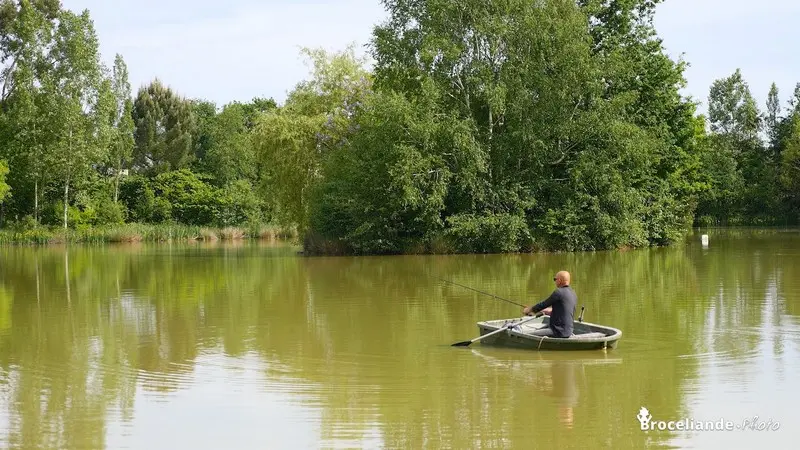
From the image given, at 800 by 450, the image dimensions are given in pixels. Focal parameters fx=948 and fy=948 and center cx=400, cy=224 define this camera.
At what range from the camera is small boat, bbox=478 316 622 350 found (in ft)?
43.8

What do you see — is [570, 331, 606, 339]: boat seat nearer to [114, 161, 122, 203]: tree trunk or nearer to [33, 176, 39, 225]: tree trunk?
[33, 176, 39, 225]: tree trunk

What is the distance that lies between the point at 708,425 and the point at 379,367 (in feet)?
15.8

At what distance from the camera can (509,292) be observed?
74.8ft

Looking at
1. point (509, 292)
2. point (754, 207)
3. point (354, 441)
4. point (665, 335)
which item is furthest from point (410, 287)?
point (754, 207)

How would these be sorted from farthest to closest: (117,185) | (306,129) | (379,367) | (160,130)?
(160,130)
(117,185)
(306,129)
(379,367)

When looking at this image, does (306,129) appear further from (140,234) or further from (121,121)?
(121,121)

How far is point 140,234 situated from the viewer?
2319 inches

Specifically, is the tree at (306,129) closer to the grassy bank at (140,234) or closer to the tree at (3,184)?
the grassy bank at (140,234)

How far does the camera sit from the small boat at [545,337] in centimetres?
1334

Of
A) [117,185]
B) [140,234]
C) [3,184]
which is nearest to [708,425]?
[3,184]

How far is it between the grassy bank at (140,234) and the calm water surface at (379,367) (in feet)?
102

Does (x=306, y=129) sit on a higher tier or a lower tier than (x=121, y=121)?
lower

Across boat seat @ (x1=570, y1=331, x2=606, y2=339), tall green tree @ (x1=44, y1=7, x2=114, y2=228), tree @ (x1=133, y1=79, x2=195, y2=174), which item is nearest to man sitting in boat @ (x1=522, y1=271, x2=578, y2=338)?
boat seat @ (x1=570, y1=331, x2=606, y2=339)

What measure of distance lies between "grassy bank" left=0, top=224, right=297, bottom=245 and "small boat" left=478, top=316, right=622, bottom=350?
135 feet
